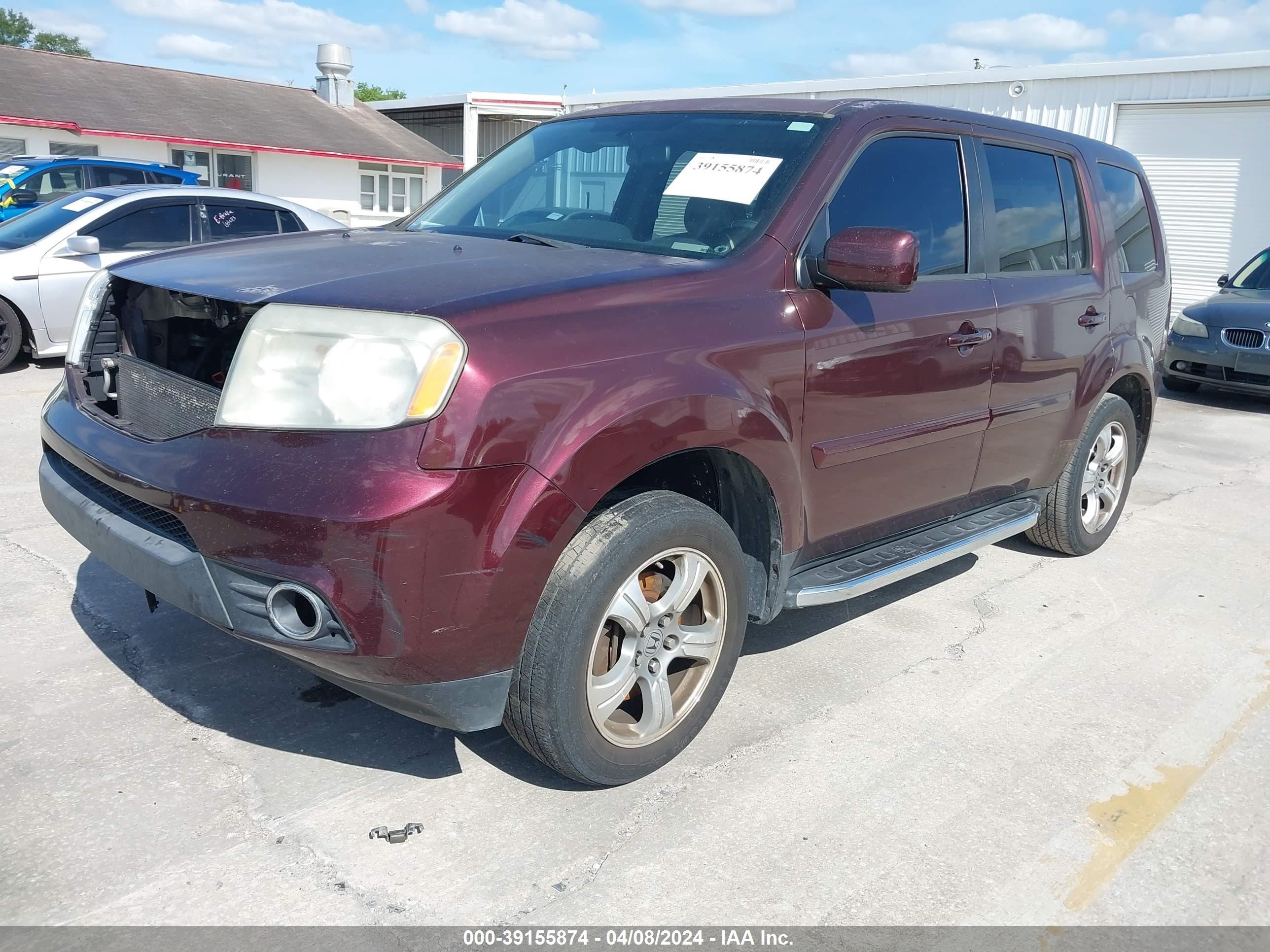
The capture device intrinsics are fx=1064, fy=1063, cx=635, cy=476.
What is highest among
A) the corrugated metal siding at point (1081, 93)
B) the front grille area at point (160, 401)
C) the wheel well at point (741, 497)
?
the corrugated metal siding at point (1081, 93)

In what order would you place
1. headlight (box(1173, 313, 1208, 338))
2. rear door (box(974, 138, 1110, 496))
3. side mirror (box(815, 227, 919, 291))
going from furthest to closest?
1. headlight (box(1173, 313, 1208, 338))
2. rear door (box(974, 138, 1110, 496))
3. side mirror (box(815, 227, 919, 291))

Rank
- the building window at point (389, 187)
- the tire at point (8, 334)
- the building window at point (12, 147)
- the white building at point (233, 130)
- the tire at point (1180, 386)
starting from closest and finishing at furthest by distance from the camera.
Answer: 1. the tire at point (8, 334)
2. the tire at point (1180, 386)
3. the building window at point (12, 147)
4. the white building at point (233, 130)
5. the building window at point (389, 187)

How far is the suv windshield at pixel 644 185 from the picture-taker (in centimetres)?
329

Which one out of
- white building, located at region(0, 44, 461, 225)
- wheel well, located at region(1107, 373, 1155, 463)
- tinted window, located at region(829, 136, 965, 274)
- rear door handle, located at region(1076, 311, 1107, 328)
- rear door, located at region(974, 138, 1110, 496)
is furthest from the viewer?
white building, located at region(0, 44, 461, 225)

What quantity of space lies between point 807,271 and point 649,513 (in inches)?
38.6

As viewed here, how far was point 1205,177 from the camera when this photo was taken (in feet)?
52.0

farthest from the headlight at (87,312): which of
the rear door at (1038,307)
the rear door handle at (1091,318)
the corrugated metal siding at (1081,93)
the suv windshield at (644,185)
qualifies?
the corrugated metal siding at (1081,93)

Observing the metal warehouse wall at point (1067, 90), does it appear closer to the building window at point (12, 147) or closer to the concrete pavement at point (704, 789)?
the concrete pavement at point (704, 789)

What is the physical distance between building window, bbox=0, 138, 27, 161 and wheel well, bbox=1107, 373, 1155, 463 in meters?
26.8

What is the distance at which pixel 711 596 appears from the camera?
10.00 feet

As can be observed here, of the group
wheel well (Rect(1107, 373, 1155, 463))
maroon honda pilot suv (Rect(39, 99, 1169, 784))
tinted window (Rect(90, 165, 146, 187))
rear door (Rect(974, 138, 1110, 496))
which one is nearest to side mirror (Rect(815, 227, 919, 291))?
maroon honda pilot suv (Rect(39, 99, 1169, 784))

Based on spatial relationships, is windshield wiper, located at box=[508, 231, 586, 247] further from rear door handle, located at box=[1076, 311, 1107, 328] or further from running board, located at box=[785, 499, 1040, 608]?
rear door handle, located at box=[1076, 311, 1107, 328]

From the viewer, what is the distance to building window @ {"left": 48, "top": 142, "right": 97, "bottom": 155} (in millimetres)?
25766

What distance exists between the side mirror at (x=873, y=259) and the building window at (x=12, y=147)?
27.3m
